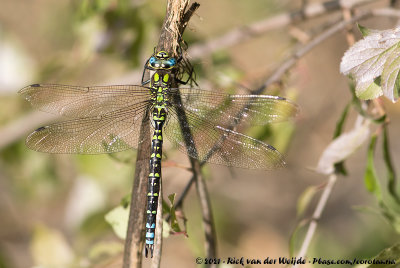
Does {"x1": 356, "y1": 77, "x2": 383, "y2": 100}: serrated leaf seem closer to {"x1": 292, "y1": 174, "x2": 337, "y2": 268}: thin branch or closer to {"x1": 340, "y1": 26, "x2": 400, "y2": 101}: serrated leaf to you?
{"x1": 340, "y1": 26, "x2": 400, "y2": 101}: serrated leaf

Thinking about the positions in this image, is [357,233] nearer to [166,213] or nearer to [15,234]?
[166,213]

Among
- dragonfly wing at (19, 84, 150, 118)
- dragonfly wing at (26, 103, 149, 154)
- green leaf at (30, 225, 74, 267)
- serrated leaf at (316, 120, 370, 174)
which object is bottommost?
green leaf at (30, 225, 74, 267)

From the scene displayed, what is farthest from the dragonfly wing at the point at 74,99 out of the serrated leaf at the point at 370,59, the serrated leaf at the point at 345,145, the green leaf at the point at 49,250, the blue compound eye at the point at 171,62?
the serrated leaf at the point at 370,59

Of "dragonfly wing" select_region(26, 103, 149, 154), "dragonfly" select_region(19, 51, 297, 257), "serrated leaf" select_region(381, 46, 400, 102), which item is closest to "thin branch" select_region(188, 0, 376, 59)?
"dragonfly" select_region(19, 51, 297, 257)

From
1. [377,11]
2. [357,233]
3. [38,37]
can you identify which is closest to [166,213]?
[377,11]

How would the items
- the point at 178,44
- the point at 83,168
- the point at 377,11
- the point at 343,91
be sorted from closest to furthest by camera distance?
the point at 178,44, the point at 377,11, the point at 83,168, the point at 343,91

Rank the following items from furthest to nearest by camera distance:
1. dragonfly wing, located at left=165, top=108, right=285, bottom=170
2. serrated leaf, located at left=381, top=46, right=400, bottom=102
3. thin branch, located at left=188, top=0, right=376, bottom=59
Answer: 1. thin branch, located at left=188, top=0, right=376, bottom=59
2. dragonfly wing, located at left=165, top=108, right=285, bottom=170
3. serrated leaf, located at left=381, top=46, right=400, bottom=102

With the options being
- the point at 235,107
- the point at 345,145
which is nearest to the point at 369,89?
the point at 345,145
